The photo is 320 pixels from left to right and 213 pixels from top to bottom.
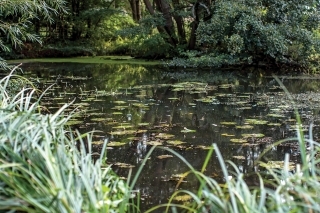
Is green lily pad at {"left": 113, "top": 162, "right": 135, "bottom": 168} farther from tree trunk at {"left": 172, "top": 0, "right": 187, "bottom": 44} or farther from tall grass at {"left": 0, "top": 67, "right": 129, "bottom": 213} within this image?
tree trunk at {"left": 172, "top": 0, "right": 187, "bottom": 44}

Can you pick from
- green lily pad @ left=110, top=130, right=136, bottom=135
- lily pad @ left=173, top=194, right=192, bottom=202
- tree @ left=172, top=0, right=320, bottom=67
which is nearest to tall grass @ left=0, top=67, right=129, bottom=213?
lily pad @ left=173, top=194, right=192, bottom=202

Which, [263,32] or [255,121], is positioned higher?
[263,32]

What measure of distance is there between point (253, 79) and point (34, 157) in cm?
729

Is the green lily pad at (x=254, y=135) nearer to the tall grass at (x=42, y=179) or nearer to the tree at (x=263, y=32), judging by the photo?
the tall grass at (x=42, y=179)

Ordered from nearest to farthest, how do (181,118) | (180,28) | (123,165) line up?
(123,165) → (181,118) → (180,28)

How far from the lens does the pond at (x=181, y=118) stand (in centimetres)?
306

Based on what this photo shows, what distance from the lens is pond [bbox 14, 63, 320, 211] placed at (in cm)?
306

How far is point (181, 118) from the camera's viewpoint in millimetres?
4691

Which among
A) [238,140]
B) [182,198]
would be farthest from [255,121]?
[182,198]

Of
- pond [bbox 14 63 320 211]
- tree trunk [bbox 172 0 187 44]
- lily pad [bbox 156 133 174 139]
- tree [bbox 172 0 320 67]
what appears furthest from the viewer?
tree trunk [bbox 172 0 187 44]

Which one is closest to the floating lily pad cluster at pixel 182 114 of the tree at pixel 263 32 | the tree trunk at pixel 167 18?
the tree at pixel 263 32

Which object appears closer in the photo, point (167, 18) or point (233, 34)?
point (233, 34)

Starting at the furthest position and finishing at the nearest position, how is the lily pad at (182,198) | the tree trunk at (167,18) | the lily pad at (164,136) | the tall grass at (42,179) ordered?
1. the tree trunk at (167,18)
2. the lily pad at (164,136)
3. the lily pad at (182,198)
4. the tall grass at (42,179)

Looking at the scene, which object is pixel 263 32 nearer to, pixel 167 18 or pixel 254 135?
pixel 167 18
